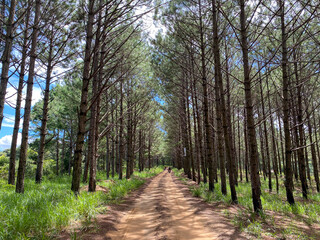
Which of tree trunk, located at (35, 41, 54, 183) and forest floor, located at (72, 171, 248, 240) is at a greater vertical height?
tree trunk, located at (35, 41, 54, 183)

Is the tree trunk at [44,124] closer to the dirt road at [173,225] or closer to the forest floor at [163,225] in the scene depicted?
the forest floor at [163,225]

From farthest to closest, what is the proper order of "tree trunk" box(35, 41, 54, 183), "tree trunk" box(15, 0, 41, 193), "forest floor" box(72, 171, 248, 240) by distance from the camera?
"tree trunk" box(35, 41, 54, 183) → "tree trunk" box(15, 0, 41, 193) → "forest floor" box(72, 171, 248, 240)

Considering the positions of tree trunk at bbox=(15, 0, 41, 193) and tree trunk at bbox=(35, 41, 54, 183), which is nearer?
tree trunk at bbox=(15, 0, 41, 193)

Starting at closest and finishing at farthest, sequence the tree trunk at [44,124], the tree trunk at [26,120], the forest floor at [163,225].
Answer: the forest floor at [163,225] → the tree trunk at [26,120] → the tree trunk at [44,124]

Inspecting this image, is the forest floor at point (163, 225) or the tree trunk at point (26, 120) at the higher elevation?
the tree trunk at point (26, 120)

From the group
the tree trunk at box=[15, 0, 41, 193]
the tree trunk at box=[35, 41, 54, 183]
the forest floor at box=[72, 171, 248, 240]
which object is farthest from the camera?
the tree trunk at box=[35, 41, 54, 183]

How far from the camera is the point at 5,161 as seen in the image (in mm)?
18734

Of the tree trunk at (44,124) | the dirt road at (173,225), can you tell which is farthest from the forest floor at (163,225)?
the tree trunk at (44,124)

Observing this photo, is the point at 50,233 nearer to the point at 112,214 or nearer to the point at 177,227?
the point at 112,214

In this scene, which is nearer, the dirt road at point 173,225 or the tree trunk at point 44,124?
the dirt road at point 173,225

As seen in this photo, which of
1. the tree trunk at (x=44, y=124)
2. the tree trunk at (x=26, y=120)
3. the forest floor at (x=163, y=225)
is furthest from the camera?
the tree trunk at (x=44, y=124)

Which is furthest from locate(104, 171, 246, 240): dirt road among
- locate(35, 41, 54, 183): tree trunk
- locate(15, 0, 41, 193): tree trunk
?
locate(35, 41, 54, 183): tree trunk

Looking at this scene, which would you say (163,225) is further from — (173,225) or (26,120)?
(26,120)

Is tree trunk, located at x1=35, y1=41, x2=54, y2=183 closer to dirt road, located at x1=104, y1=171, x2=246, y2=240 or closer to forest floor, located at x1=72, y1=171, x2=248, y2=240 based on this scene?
forest floor, located at x1=72, y1=171, x2=248, y2=240
